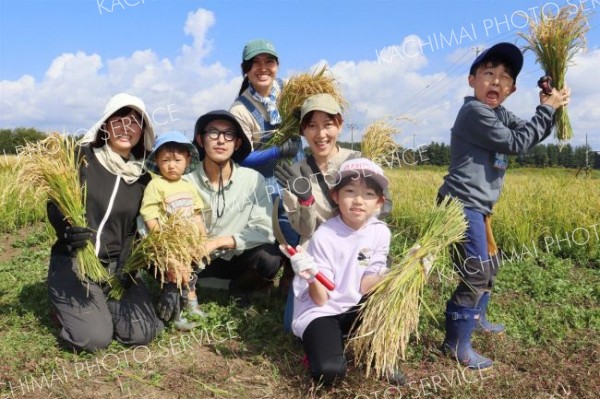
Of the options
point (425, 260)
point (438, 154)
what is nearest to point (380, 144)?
point (425, 260)

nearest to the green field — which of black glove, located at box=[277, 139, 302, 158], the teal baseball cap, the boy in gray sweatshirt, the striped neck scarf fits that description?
the boy in gray sweatshirt

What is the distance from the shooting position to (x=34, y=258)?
5121 mm

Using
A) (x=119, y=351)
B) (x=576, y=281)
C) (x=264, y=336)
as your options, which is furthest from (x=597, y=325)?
(x=119, y=351)

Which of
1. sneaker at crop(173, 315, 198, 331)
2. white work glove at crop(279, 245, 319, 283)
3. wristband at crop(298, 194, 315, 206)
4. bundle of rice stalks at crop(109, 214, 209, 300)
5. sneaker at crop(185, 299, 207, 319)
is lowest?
sneaker at crop(173, 315, 198, 331)

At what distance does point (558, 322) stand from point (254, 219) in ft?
7.52

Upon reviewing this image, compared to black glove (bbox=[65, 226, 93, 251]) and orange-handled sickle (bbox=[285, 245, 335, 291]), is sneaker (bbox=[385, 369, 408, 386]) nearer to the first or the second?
orange-handled sickle (bbox=[285, 245, 335, 291])

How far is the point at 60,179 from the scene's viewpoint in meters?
2.88

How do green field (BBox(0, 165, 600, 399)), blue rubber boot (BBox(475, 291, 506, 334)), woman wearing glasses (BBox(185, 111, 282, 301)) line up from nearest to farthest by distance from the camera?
green field (BBox(0, 165, 600, 399)) < blue rubber boot (BBox(475, 291, 506, 334)) < woman wearing glasses (BBox(185, 111, 282, 301))

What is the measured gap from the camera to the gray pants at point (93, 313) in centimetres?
304

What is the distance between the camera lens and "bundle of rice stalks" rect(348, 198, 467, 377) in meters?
2.52

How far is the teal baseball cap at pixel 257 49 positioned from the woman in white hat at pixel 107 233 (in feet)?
2.89

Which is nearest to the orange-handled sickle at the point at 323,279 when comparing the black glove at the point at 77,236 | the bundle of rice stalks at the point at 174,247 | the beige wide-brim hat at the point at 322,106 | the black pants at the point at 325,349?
the black pants at the point at 325,349

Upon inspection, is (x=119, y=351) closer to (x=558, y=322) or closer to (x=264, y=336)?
(x=264, y=336)

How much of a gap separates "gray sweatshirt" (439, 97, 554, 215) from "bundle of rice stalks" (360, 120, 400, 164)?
0.57 m
